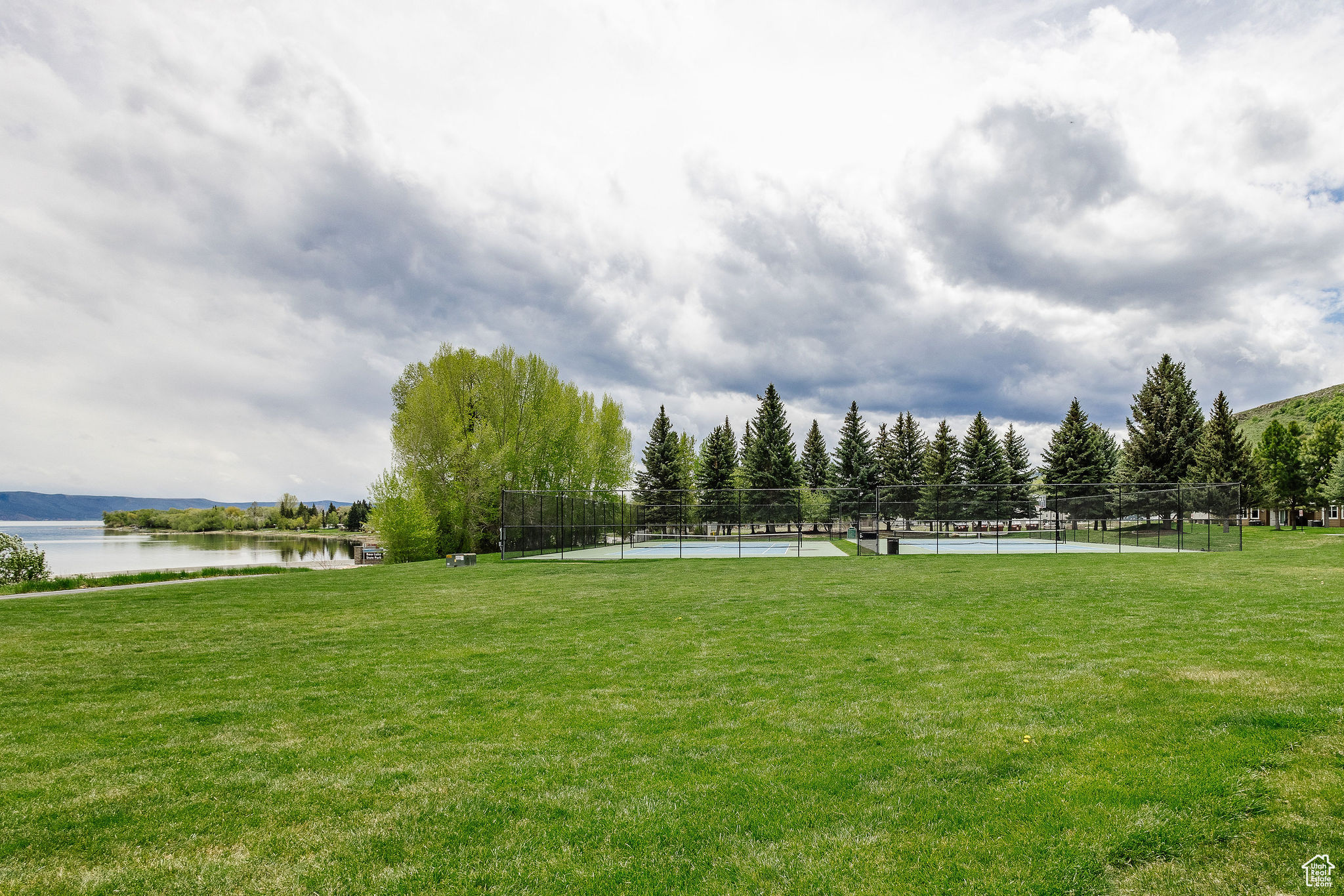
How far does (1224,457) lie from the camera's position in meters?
44.9

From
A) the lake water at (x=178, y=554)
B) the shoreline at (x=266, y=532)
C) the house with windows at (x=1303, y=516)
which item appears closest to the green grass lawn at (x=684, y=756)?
the lake water at (x=178, y=554)

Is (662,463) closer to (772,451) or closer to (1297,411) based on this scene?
(772,451)

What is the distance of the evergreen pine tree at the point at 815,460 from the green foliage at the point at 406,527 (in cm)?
3726

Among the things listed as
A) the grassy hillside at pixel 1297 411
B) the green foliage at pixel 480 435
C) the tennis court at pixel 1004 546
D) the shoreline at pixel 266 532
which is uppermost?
the grassy hillside at pixel 1297 411

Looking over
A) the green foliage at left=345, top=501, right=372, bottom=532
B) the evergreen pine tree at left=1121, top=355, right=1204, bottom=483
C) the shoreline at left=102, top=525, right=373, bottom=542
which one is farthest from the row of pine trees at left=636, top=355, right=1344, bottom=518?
the green foliage at left=345, top=501, right=372, bottom=532

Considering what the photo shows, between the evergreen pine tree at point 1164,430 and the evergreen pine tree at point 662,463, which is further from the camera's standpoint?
the evergreen pine tree at point 662,463

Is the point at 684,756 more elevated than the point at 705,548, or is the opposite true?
the point at 684,756

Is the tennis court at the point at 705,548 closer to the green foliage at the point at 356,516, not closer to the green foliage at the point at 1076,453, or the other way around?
the green foliage at the point at 1076,453

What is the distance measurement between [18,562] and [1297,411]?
15893 cm

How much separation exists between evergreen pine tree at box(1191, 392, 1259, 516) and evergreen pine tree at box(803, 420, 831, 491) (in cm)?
2648

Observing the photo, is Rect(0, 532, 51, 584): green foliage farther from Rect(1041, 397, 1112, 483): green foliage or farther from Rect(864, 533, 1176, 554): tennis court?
Rect(1041, 397, 1112, 483): green foliage

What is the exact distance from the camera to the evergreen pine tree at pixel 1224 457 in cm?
4381

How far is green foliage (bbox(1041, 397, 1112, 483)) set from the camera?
48.6 m

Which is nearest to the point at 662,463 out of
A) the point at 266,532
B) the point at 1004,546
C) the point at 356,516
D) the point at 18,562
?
the point at 1004,546
